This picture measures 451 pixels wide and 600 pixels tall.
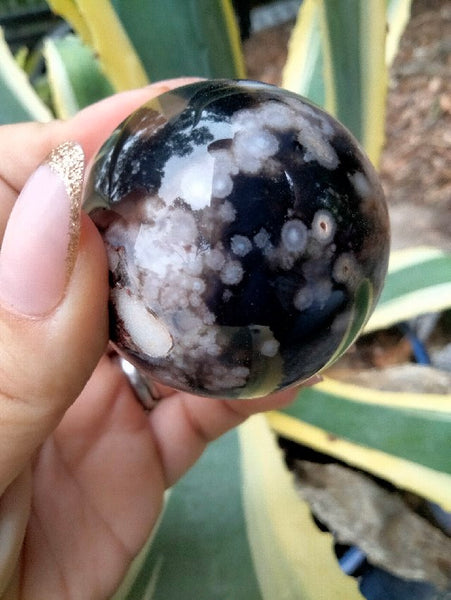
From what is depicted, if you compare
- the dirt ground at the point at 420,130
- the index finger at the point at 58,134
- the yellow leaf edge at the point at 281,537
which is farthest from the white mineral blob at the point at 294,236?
the dirt ground at the point at 420,130

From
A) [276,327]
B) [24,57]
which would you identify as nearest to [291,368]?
[276,327]

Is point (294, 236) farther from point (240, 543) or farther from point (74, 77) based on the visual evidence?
point (74, 77)

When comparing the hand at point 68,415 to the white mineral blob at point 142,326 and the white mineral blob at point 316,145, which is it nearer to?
the white mineral blob at point 142,326

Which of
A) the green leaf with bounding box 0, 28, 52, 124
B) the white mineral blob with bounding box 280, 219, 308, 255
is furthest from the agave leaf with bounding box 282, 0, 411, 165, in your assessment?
the white mineral blob with bounding box 280, 219, 308, 255

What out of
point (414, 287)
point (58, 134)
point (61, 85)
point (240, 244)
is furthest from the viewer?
point (61, 85)

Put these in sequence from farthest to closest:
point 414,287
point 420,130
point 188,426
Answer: point 420,130 < point 414,287 < point 188,426

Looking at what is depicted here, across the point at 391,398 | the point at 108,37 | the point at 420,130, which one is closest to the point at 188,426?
the point at 391,398

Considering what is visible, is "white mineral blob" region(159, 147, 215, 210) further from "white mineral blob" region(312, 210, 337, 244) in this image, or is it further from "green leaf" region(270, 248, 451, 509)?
"green leaf" region(270, 248, 451, 509)
